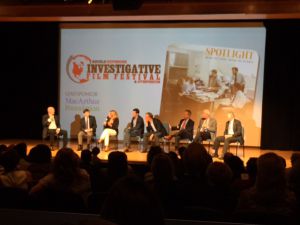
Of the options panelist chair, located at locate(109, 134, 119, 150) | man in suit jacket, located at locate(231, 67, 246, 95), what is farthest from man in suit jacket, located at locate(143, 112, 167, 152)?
man in suit jacket, located at locate(231, 67, 246, 95)

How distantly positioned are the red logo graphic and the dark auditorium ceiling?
136 centimetres

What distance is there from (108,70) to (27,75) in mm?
2249

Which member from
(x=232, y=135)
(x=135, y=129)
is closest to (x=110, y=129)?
(x=135, y=129)

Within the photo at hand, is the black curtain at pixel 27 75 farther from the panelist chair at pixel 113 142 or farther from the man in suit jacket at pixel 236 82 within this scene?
the man in suit jacket at pixel 236 82

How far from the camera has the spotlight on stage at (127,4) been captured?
6809 millimetres

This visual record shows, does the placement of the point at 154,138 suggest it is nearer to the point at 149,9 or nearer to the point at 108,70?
the point at 108,70

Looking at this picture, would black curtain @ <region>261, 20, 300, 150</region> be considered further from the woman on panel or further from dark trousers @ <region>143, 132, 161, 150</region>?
the woman on panel

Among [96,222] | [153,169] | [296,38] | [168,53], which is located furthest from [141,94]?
[96,222]

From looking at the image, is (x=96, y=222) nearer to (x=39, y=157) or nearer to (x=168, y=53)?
(x=39, y=157)

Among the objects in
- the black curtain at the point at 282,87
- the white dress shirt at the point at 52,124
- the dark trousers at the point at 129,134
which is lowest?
the dark trousers at the point at 129,134

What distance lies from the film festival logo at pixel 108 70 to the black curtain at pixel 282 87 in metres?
2.48

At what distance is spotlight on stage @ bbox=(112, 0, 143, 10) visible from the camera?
681cm

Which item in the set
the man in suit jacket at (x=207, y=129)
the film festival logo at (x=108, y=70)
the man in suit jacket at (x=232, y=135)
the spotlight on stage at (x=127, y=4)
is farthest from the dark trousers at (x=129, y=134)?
the spotlight on stage at (x=127, y=4)

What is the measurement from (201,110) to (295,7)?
9.67 ft
